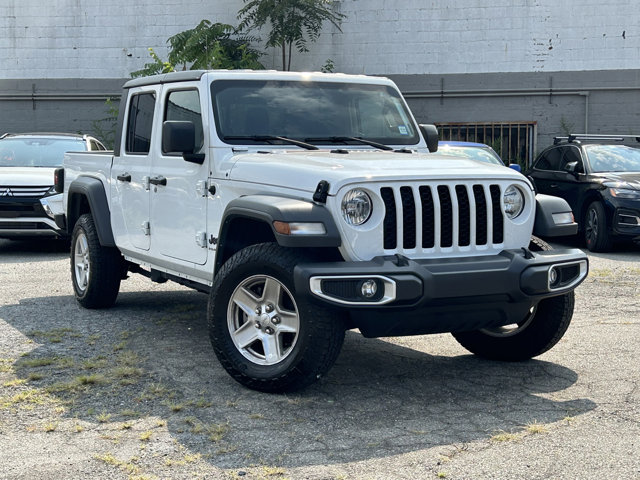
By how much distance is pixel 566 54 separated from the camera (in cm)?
1933

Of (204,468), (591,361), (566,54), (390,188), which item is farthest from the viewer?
(566,54)

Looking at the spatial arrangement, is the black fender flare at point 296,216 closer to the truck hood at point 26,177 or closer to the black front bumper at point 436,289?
the black front bumper at point 436,289

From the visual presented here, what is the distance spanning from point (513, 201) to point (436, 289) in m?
0.96

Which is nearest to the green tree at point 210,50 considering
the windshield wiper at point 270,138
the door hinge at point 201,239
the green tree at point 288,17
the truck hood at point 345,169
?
the green tree at point 288,17

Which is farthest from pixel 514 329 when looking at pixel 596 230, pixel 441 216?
pixel 596 230

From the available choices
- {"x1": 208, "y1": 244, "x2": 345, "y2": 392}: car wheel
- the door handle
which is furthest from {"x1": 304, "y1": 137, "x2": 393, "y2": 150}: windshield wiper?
{"x1": 208, "y1": 244, "x2": 345, "y2": 392}: car wheel

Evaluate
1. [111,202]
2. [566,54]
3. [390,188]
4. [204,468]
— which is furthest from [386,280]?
[566,54]

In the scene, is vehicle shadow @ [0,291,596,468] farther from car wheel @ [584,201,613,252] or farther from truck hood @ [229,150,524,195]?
car wheel @ [584,201,613,252]

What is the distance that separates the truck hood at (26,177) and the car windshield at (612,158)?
7.37m

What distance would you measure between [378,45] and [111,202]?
42.8 feet

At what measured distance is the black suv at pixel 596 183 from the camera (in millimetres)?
12430

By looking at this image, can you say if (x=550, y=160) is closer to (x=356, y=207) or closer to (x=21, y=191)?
(x=21, y=191)

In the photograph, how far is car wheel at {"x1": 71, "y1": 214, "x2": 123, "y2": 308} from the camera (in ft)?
26.2

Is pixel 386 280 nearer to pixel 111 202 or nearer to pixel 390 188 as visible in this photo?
pixel 390 188
